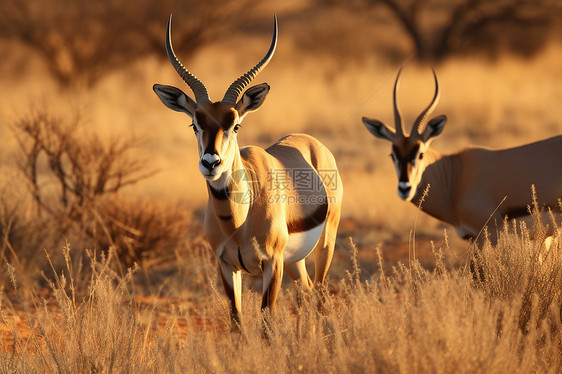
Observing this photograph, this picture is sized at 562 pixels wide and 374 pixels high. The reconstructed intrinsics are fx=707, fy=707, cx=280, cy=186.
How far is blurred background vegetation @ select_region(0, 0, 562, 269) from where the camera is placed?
8.85 meters

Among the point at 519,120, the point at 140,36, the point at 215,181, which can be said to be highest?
the point at 140,36

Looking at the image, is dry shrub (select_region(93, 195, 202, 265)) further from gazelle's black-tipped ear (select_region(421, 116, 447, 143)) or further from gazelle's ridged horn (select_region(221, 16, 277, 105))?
gazelle's ridged horn (select_region(221, 16, 277, 105))

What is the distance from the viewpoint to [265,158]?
561 centimetres

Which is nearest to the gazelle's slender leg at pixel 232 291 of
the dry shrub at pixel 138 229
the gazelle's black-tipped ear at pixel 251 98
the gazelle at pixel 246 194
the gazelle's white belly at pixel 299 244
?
the gazelle at pixel 246 194

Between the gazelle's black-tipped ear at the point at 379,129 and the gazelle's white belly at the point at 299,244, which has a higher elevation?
the gazelle's black-tipped ear at the point at 379,129

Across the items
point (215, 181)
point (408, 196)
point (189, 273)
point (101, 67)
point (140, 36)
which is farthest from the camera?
point (140, 36)

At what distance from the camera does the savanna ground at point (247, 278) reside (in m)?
3.85

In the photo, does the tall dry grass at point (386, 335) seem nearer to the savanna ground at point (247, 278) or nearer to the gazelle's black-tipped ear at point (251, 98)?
the savanna ground at point (247, 278)

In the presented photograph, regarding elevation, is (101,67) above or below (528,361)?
above

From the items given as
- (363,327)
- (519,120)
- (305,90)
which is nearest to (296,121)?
(305,90)

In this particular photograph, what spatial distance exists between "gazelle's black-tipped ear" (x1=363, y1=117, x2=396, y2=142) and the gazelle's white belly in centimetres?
239

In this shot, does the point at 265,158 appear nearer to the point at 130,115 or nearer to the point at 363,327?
the point at 363,327

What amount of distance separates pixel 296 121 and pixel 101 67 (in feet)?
33.3

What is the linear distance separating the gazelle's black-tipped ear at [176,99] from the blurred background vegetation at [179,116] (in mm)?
2793
